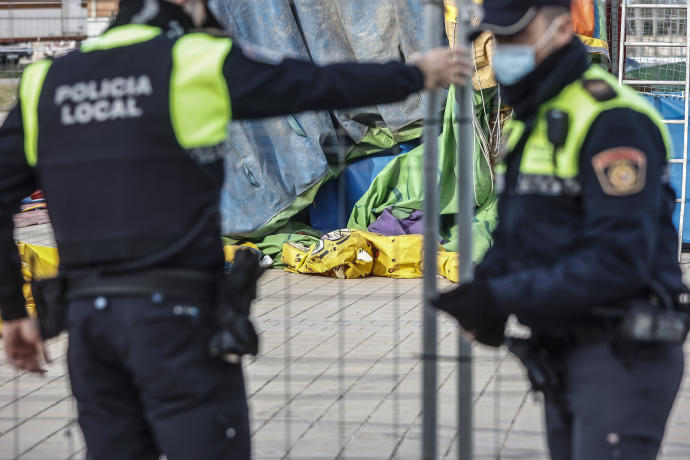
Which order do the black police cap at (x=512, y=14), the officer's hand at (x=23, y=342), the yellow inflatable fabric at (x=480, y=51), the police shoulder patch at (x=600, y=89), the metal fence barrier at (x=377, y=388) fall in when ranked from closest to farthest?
the police shoulder patch at (x=600, y=89), the black police cap at (x=512, y=14), the officer's hand at (x=23, y=342), the metal fence barrier at (x=377, y=388), the yellow inflatable fabric at (x=480, y=51)

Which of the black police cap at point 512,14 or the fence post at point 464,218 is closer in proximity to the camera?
the black police cap at point 512,14

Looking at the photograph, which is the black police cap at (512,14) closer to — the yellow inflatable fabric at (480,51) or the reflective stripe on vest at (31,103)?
the reflective stripe on vest at (31,103)

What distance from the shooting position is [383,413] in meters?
4.75

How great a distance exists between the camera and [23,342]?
2688 mm

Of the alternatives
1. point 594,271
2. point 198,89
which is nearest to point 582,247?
point 594,271

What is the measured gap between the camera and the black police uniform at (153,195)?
236 cm

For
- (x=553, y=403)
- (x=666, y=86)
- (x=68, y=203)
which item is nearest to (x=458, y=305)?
(x=553, y=403)

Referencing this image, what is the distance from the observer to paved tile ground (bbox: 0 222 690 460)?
13.9 ft

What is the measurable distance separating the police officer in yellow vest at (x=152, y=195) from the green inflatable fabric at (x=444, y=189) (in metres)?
5.63

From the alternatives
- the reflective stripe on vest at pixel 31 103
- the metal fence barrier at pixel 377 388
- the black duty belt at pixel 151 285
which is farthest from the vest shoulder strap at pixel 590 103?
the reflective stripe on vest at pixel 31 103

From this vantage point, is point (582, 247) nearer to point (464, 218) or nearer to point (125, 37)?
point (464, 218)

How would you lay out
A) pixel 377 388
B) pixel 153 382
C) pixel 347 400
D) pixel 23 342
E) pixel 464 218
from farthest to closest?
pixel 377 388, pixel 347 400, pixel 464 218, pixel 23 342, pixel 153 382

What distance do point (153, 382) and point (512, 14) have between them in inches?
47.8

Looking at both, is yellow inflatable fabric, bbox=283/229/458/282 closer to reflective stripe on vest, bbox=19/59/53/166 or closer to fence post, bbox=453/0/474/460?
fence post, bbox=453/0/474/460
